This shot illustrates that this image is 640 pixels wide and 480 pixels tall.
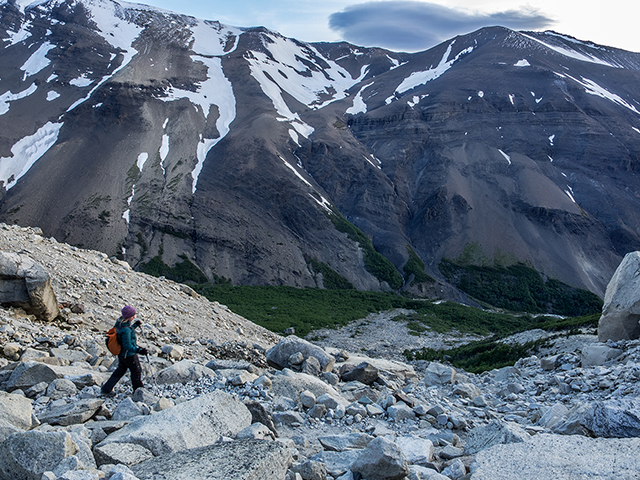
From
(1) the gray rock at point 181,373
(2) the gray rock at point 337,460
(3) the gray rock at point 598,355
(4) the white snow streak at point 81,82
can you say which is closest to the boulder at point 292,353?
(1) the gray rock at point 181,373

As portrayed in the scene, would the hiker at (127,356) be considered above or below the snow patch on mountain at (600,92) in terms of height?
below

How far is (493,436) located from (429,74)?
139 meters

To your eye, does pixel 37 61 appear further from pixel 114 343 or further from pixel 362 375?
pixel 362 375

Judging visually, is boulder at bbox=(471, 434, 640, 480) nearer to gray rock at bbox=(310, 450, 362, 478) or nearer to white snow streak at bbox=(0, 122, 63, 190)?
gray rock at bbox=(310, 450, 362, 478)

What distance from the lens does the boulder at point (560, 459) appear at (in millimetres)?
5559

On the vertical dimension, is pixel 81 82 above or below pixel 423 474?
above

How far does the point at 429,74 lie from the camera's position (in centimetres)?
13275

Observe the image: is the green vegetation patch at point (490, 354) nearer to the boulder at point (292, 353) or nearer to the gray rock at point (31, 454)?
the boulder at point (292, 353)

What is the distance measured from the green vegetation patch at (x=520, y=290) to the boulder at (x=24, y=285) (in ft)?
224

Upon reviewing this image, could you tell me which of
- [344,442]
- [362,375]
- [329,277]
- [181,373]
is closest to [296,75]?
[329,277]

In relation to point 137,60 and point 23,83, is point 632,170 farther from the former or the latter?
point 23,83

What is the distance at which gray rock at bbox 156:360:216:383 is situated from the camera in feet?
30.3

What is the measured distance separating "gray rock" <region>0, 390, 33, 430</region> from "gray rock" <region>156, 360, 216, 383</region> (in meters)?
2.81

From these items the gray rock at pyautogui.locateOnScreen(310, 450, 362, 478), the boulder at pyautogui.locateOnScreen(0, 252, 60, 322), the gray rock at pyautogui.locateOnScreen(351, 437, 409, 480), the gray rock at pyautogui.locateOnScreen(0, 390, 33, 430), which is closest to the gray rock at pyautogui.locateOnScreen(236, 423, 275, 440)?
the gray rock at pyautogui.locateOnScreen(310, 450, 362, 478)
